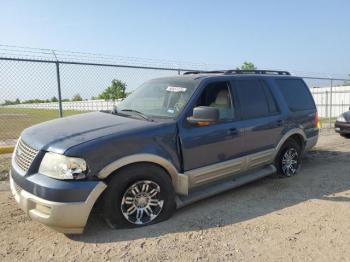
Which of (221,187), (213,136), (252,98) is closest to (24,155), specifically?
(213,136)

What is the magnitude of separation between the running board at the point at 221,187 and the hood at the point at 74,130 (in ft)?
3.63

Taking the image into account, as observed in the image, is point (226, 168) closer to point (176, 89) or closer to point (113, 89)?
point (176, 89)

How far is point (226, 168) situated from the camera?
17.1ft

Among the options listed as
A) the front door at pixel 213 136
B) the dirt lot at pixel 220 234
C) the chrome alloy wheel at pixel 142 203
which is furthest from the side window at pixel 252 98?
the chrome alloy wheel at pixel 142 203

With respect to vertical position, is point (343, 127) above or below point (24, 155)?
below

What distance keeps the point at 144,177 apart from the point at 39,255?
1.37 meters

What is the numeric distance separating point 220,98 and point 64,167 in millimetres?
2558

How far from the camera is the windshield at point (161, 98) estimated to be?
4.86 metres

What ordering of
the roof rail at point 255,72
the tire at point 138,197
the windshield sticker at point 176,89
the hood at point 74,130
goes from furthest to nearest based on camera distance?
the roof rail at point 255,72 → the windshield sticker at point 176,89 → the tire at point 138,197 → the hood at point 74,130

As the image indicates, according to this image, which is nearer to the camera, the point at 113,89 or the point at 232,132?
the point at 232,132

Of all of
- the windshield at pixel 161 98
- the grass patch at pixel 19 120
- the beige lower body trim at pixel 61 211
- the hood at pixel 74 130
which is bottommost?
the grass patch at pixel 19 120

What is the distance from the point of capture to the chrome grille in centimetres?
396

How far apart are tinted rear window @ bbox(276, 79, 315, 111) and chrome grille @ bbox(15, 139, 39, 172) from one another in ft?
14.3

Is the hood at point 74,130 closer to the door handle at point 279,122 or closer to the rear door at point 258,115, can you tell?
the rear door at point 258,115
